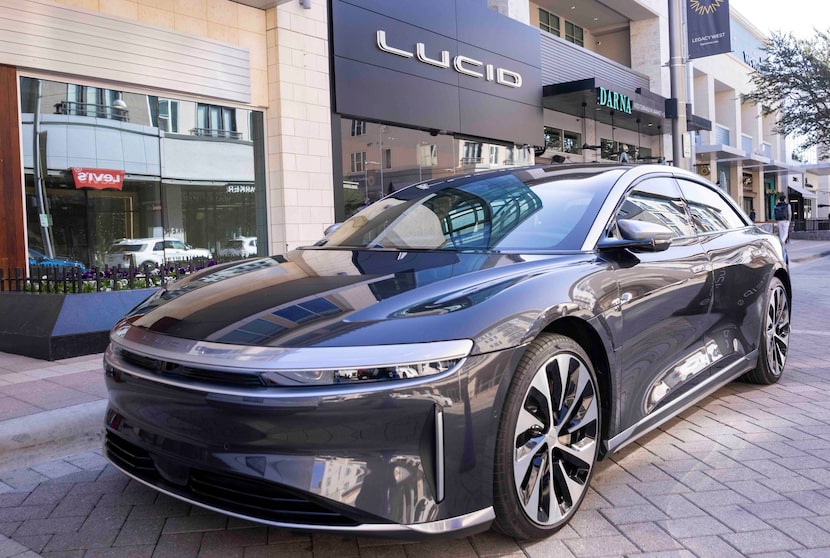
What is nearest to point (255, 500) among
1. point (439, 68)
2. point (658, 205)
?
point (658, 205)

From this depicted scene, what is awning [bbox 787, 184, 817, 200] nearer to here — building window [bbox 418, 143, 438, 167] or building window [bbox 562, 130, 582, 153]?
building window [bbox 562, 130, 582, 153]

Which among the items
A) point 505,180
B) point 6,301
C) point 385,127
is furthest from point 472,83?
point 505,180

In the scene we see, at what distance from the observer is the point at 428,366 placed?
217 centimetres

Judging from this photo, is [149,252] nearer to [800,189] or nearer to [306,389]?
[306,389]

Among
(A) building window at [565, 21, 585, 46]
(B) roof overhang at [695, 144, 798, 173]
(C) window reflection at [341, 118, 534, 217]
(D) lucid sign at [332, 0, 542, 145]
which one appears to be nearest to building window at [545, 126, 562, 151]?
(D) lucid sign at [332, 0, 542, 145]

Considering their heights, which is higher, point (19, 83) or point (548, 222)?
point (19, 83)

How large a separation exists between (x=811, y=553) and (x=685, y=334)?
1279mm

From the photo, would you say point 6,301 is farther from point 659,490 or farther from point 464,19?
point 464,19

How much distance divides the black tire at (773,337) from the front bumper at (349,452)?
3.29 metres

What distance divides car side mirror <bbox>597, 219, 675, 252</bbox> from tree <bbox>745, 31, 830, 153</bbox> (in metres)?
27.2

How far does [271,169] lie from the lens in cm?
1088

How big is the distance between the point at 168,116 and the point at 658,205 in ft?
25.9

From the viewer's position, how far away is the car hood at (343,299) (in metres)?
2.25

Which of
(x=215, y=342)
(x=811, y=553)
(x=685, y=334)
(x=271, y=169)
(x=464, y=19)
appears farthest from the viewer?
(x=464, y=19)
